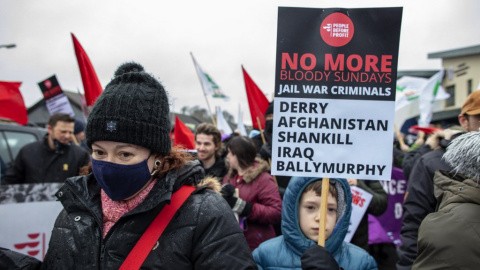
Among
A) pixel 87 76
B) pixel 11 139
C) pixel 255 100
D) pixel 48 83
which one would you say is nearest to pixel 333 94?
pixel 87 76

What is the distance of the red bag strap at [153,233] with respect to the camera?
1604 millimetres

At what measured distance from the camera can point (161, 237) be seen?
1659 mm

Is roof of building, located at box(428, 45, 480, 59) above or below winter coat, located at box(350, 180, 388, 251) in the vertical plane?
above

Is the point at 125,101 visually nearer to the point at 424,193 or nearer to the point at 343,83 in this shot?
the point at 343,83

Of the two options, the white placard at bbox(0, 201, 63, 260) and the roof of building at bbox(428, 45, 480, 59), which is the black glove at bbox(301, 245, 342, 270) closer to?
the white placard at bbox(0, 201, 63, 260)

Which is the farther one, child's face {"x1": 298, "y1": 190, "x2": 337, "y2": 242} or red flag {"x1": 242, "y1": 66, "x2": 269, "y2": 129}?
red flag {"x1": 242, "y1": 66, "x2": 269, "y2": 129}

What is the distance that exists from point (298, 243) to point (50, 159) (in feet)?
11.3

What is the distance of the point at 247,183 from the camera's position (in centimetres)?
368

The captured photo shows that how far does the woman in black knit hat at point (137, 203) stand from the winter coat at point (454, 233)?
0.72 meters

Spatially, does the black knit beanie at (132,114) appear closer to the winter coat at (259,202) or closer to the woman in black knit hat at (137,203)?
the woman in black knit hat at (137,203)

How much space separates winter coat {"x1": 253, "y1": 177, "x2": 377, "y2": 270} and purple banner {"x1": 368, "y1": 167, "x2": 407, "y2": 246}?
3.79 metres

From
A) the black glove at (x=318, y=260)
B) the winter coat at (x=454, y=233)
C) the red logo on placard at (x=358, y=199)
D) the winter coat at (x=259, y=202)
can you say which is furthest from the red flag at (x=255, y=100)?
the winter coat at (x=454, y=233)

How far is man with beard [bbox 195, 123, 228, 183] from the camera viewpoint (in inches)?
168

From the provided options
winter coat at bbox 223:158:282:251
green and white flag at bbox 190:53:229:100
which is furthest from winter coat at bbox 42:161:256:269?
green and white flag at bbox 190:53:229:100
